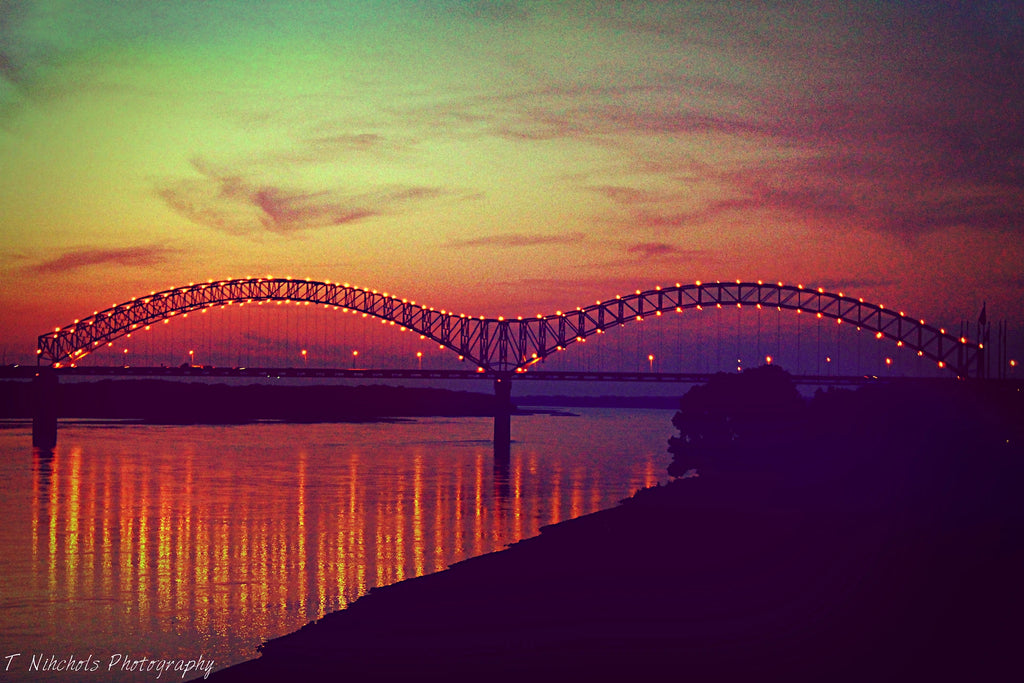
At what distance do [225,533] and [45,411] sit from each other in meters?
72.7

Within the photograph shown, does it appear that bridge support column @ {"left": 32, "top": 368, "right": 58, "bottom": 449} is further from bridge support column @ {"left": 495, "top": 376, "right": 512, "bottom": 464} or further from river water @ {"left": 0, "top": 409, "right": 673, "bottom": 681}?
bridge support column @ {"left": 495, "top": 376, "right": 512, "bottom": 464}

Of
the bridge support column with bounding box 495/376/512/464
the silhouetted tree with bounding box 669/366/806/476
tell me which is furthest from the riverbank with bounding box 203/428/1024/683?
the bridge support column with bounding box 495/376/512/464

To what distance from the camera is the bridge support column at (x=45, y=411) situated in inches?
4026

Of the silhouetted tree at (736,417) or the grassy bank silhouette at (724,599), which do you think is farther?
the silhouetted tree at (736,417)

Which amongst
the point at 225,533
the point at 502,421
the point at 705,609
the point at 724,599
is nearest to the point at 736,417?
the point at 502,421

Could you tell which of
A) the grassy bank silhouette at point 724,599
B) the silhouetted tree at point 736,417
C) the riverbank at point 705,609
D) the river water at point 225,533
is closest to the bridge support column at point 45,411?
the river water at point 225,533

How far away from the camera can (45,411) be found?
107 meters

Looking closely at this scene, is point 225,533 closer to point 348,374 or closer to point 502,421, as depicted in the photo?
point 502,421

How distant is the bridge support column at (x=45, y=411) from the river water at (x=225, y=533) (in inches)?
365

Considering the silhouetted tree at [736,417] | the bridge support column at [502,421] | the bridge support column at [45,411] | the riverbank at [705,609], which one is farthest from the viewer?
the bridge support column at [45,411]

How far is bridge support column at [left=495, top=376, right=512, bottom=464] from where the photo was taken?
97387 mm

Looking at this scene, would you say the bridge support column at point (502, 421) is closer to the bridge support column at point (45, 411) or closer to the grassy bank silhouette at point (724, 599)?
the bridge support column at point (45, 411)

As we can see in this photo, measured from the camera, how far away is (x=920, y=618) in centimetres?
2339

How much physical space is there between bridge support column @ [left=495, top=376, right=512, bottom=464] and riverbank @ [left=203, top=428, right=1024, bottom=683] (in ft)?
176
